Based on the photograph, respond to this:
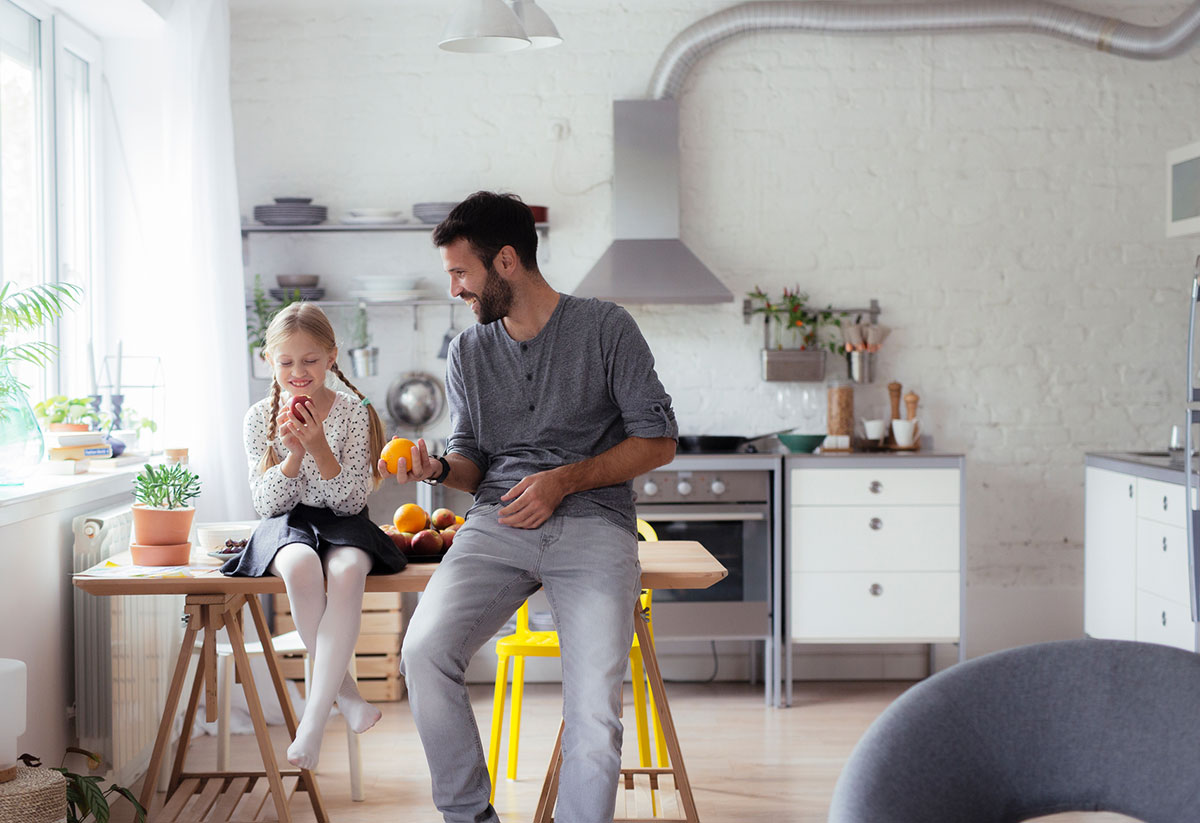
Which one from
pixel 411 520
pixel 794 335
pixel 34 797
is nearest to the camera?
pixel 34 797

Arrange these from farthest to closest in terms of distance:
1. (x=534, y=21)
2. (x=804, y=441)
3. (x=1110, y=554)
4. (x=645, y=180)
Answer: (x=645, y=180) < (x=804, y=441) < (x=1110, y=554) < (x=534, y=21)

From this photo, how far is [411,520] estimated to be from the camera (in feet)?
8.84

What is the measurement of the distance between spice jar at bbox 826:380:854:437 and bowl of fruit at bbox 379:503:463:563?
85.0 inches

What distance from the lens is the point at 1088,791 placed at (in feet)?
3.87

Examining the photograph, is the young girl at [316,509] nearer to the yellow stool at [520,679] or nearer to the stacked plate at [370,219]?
the yellow stool at [520,679]

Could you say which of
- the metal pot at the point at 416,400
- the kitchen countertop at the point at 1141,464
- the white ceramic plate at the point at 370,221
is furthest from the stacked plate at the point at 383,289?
the kitchen countertop at the point at 1141,464

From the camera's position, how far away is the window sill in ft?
8.30

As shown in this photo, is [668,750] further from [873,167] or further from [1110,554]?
[873,167]

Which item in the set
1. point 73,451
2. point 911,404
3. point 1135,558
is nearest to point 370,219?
point 73,451

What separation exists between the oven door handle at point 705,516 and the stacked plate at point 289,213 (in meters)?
1.72

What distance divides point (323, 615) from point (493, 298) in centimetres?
79

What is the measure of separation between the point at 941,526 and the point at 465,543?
2.30 m

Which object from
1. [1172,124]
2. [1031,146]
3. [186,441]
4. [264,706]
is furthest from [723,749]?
[1172,124]

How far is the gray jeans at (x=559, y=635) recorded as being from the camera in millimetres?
2137
